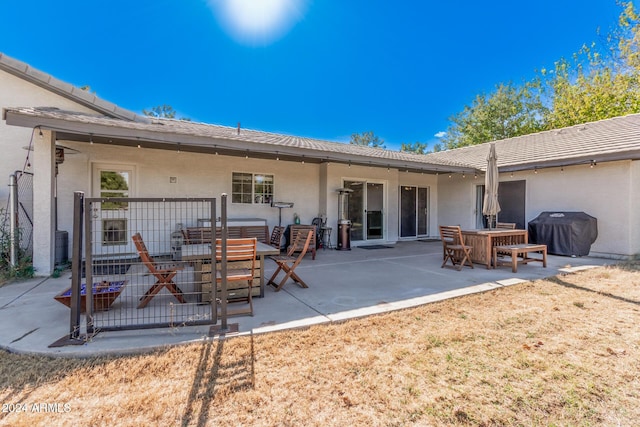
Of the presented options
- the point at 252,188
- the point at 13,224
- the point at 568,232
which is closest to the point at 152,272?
the point at 13,224

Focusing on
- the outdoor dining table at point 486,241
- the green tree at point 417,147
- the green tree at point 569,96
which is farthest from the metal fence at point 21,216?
the green tree at point 417,147

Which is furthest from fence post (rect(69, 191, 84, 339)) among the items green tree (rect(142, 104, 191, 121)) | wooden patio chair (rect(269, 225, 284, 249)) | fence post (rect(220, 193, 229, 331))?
green tree (rect(142, 104, 191, 121))

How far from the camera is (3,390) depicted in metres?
2.09

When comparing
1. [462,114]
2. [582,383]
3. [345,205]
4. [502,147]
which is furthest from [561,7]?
[582,383]

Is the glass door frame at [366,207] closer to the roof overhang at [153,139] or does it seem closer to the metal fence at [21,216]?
the roof overhang at [153,139]

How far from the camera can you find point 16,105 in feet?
23.3

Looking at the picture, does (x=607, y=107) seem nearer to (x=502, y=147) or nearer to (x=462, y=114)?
(x=462, y=114)

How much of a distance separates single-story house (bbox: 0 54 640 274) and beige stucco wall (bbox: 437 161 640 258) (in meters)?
0.03

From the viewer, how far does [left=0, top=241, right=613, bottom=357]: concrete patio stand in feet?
9.29

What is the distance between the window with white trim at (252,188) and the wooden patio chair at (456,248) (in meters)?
5.03

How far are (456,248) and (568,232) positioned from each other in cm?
395

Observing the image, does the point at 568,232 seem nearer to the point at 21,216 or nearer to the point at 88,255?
the point at 88,255

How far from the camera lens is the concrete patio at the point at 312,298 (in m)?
2.83

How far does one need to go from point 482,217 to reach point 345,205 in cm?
525
